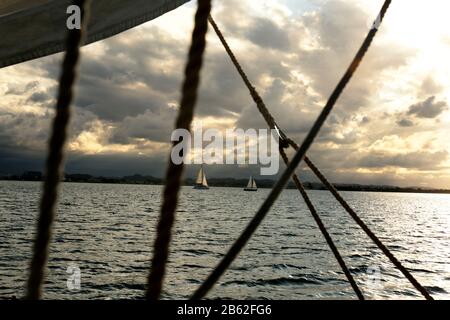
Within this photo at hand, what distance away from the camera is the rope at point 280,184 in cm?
124

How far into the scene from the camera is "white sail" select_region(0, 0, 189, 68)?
3518 mm

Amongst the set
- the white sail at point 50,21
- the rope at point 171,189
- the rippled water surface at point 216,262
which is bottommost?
the rippled water surface at point 216,262

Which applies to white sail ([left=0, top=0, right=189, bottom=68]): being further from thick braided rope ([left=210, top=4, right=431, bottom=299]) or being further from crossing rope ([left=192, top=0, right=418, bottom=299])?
crossing rope ([left=192, top=0, right=418, bottom=299])

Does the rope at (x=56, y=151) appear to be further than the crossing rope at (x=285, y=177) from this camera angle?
No

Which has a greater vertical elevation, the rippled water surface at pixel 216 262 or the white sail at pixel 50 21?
the white sail at pixel 50 21

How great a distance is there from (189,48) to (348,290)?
21908 millimetres

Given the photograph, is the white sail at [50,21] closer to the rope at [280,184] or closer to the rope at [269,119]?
the rope at [269,119]

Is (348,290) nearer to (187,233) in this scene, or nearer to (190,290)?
(190,290)

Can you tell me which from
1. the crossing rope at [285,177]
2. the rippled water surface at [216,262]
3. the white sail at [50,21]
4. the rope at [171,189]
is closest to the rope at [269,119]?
the white sail at [50,21]

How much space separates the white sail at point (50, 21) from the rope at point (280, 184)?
6.56 ft

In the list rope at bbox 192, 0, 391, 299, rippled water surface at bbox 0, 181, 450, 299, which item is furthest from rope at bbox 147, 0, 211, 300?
rippled water surface at bbox 0, 181, 450, 299
